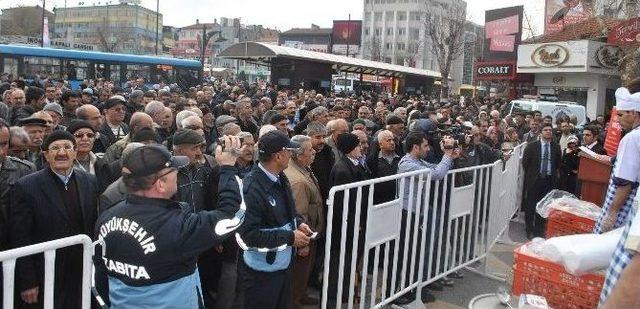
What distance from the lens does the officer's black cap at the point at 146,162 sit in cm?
264

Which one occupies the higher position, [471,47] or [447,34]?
[471,47]

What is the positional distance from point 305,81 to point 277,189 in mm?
24471

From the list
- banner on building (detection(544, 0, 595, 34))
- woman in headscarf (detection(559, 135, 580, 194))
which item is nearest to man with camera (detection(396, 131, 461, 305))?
woman in headscarf (detection(559, 135, 580, 194))

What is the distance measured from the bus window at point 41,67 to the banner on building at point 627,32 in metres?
22.2

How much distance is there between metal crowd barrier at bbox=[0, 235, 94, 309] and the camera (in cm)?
210

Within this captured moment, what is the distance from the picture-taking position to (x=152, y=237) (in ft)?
8.55

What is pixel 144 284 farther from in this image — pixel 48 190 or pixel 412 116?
pixel 412 116

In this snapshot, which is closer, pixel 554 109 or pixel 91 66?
pixel 554 109

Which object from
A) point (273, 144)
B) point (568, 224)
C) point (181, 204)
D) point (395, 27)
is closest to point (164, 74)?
point (273, 144)

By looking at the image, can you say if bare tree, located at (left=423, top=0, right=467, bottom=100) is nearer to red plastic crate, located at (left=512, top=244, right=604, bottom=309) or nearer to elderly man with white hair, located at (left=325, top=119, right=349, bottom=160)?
elderly man with white hair, located at (left=325, top=119, right=349, bottom=160)

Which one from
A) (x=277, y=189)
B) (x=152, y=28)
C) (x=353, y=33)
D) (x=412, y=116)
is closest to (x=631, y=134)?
(x=277, y=189)

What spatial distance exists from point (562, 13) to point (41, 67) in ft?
84.8

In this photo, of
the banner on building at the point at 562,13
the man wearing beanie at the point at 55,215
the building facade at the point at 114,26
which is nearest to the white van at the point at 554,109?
the banner on building at the point at 562,13

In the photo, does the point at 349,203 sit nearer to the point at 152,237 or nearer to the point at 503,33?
the point at 152,237
